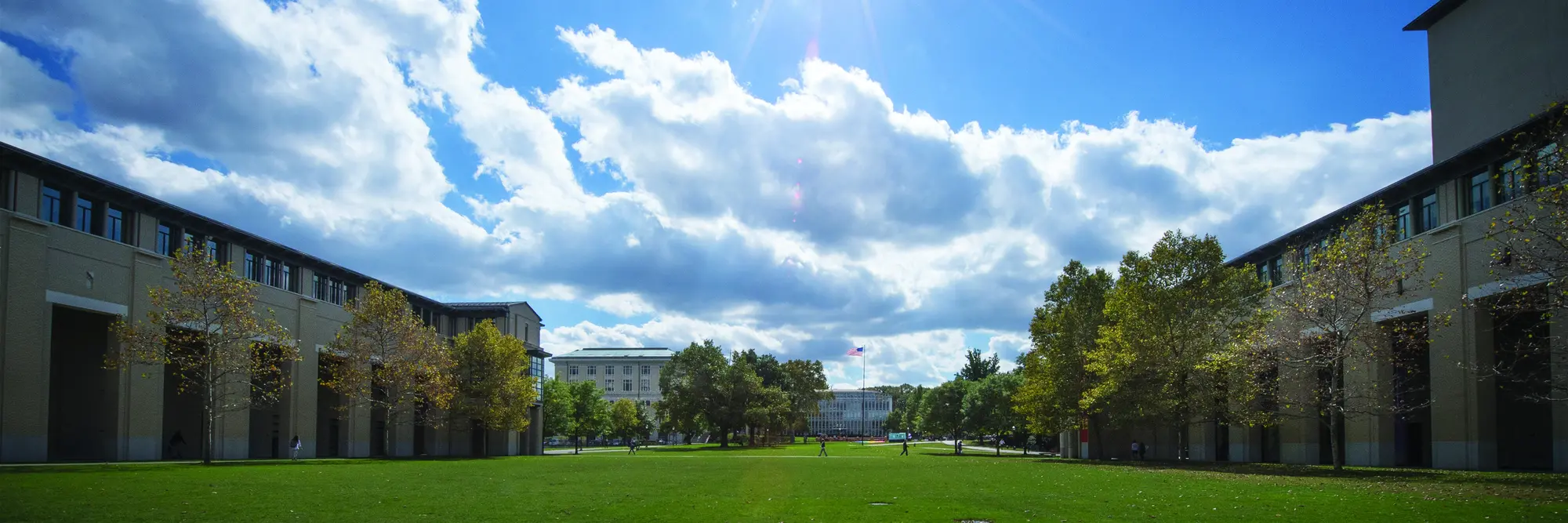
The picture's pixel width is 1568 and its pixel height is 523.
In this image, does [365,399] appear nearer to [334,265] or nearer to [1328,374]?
[334,265]

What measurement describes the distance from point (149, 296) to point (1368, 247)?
59.7 m

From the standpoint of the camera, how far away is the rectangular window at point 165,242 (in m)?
55.1

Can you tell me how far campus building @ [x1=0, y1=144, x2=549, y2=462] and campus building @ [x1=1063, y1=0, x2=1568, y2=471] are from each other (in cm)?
6198

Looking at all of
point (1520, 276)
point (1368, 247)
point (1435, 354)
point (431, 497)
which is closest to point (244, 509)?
point (431, 497)

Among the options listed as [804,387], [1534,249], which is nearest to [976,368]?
[804,387]

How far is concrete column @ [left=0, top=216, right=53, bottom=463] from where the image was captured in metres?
43.2

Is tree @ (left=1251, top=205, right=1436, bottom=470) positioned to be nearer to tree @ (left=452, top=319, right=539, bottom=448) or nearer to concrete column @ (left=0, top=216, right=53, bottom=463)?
tree @ (left=452, top=319, right=539, bottom=448)

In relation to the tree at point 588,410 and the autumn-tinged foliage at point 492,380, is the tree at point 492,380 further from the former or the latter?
the tree at point 588,410

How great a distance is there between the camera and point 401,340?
6712 cm

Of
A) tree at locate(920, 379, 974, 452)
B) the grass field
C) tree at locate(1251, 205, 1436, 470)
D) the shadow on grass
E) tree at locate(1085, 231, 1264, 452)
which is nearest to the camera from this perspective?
the grass field

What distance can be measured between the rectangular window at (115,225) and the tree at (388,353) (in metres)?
16.9

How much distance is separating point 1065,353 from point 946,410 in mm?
42073

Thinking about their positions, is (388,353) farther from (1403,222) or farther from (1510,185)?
(1510,185)

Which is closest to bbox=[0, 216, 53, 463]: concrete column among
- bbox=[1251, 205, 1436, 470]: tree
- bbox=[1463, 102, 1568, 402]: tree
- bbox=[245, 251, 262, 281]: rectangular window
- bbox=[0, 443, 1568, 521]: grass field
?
bbox=[0, 443, 1568, 521]: grass field
